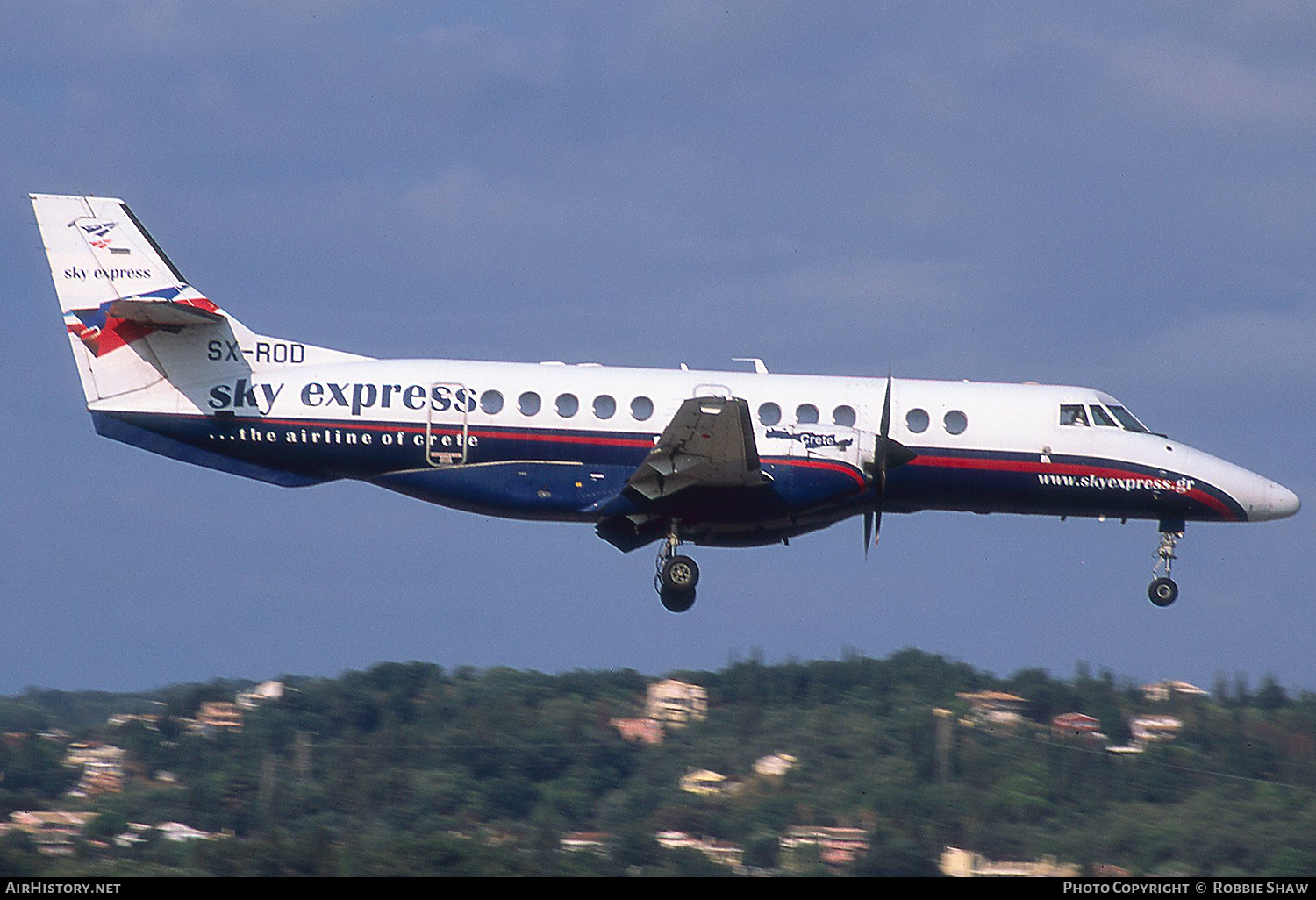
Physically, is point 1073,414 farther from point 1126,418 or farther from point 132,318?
point 132,318

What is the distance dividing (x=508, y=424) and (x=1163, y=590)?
1233 centimetres

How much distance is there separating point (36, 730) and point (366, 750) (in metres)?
13.0

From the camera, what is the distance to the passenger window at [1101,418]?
27094mm

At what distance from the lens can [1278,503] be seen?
27.8 meters

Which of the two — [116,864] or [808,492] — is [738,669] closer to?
[116,864]

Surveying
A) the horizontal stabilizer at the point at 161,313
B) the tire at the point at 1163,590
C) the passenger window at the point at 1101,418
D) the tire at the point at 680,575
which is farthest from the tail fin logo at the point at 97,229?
the tire at the point at 1163,590

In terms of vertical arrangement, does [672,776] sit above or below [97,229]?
below

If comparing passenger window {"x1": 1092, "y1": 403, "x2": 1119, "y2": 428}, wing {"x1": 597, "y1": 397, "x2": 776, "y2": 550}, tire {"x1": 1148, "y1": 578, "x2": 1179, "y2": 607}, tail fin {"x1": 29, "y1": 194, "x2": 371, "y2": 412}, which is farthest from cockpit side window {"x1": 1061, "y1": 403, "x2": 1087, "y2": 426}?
tail fin {"x1": 29, "y1": 194, "x2": 371, "y2": 412}

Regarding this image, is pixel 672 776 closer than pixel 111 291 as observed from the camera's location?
No

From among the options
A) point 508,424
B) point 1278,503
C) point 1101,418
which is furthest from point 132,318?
point 1278,503

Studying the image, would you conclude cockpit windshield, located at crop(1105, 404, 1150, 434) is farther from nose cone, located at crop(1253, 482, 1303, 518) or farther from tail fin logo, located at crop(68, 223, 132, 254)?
tail fin logo, located at crop(68, 223, 132, 254)

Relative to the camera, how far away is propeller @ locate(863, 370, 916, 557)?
24.9 m

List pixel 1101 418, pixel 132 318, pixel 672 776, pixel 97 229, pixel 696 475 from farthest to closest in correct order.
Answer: pixel 672 776 → pixel 1101 418 → pixel 97 229 → pixel 132 318 → pixel 696 475

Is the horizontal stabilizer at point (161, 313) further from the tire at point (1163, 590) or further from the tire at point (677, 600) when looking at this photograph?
the tire at point (1163, 590)
